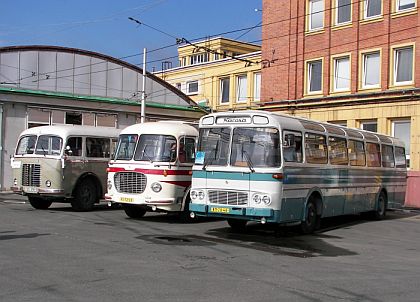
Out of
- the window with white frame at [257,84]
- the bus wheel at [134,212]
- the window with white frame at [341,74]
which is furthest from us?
the window with white frame at [257,84]

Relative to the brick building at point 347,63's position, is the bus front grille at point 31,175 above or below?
below

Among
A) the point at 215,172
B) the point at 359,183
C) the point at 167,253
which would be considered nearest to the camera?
the point at 167,253

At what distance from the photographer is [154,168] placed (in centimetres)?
1570

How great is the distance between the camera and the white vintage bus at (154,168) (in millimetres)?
15570

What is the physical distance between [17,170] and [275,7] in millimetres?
18915

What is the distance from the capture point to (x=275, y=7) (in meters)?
32.2

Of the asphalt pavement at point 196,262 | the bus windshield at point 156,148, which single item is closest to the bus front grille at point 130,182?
the bus windshield at point 156,148

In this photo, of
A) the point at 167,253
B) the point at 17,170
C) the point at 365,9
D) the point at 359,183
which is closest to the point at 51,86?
the point at 17,170

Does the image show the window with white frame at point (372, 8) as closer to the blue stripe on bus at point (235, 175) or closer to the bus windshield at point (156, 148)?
the bus windshield at point (156, 148)

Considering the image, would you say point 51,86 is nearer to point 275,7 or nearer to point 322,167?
point 275,7

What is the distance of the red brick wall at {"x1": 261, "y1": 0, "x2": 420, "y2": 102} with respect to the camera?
2675 centimetres

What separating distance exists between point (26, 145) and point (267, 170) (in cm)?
1017

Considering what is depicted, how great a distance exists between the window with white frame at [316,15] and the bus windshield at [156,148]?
16907 mm

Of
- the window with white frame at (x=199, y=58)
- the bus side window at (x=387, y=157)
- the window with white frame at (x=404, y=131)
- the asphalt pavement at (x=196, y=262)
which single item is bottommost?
Result: the asphalt pavement at (x=196, y=262)
